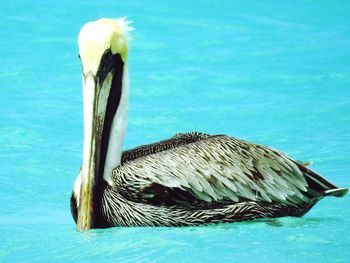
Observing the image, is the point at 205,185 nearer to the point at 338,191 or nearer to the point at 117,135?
the point at 117,135

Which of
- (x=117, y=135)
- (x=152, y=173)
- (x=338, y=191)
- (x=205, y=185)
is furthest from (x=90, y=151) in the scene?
(x=338, y=191)

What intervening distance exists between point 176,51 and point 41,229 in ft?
22.5

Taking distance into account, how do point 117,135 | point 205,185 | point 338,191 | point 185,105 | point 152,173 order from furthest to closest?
point 185,105 < point 338,191 < point 117,135 < point 205,185 < point 152,173

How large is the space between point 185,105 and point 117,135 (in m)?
5.03

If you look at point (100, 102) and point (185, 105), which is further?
point (185, 105)

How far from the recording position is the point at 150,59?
1408 cm

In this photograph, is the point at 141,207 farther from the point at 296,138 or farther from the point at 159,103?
the point at 159,103

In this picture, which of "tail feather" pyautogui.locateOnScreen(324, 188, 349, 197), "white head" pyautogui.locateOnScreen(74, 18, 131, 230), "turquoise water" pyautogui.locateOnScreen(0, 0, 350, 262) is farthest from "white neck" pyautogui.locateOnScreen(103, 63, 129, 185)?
"tail feather" pyautogui.locateOnScreen(324, 188, 349, 197)

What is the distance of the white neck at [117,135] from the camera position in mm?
7270

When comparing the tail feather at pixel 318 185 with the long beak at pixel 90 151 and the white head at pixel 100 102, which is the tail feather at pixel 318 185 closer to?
the white head at pixel 100 102

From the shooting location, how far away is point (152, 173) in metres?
7.03

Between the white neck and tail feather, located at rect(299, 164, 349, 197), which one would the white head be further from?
tail feather, located at rect(299, 164, 349, 197)

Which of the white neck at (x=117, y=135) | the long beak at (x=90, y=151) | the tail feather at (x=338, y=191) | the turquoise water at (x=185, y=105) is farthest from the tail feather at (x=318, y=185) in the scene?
the long beak at (x=90, y=151)

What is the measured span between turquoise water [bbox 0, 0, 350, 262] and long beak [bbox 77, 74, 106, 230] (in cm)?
14
